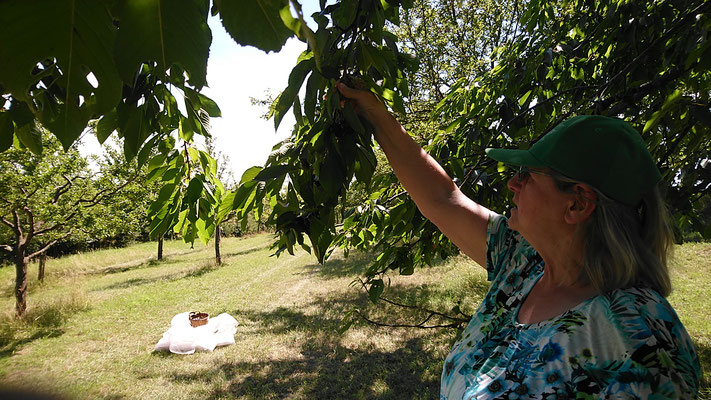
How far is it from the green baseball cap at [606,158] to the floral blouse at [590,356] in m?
0.31

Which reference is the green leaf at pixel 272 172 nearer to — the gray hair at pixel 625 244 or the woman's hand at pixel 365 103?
the woman's hand at pixel 365 103

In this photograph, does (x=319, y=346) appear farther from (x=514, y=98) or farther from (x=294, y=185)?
(x=294, y=185)

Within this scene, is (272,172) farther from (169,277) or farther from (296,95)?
(169,277)

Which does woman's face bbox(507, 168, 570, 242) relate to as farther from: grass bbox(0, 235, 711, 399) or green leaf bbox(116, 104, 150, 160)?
grass bbox(0, 235, 711, 399)

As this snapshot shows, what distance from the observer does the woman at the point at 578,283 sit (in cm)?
90

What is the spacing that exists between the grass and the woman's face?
189 centimetres

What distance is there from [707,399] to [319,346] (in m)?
5.29

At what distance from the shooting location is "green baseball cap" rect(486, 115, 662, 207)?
1129 mm

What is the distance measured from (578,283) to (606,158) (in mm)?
387

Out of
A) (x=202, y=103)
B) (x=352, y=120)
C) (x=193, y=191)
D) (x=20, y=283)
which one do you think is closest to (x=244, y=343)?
(x=20, y=283)

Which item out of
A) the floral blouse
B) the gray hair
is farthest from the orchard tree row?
the floral blouse

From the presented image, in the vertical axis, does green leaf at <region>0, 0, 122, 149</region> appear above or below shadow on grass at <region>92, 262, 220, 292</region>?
above

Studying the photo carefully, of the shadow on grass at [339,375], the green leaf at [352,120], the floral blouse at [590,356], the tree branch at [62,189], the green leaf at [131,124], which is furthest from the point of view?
the tree branch at [62,189]

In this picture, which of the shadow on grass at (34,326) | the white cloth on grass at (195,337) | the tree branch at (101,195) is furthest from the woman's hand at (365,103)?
the tree branch at (101,195)
